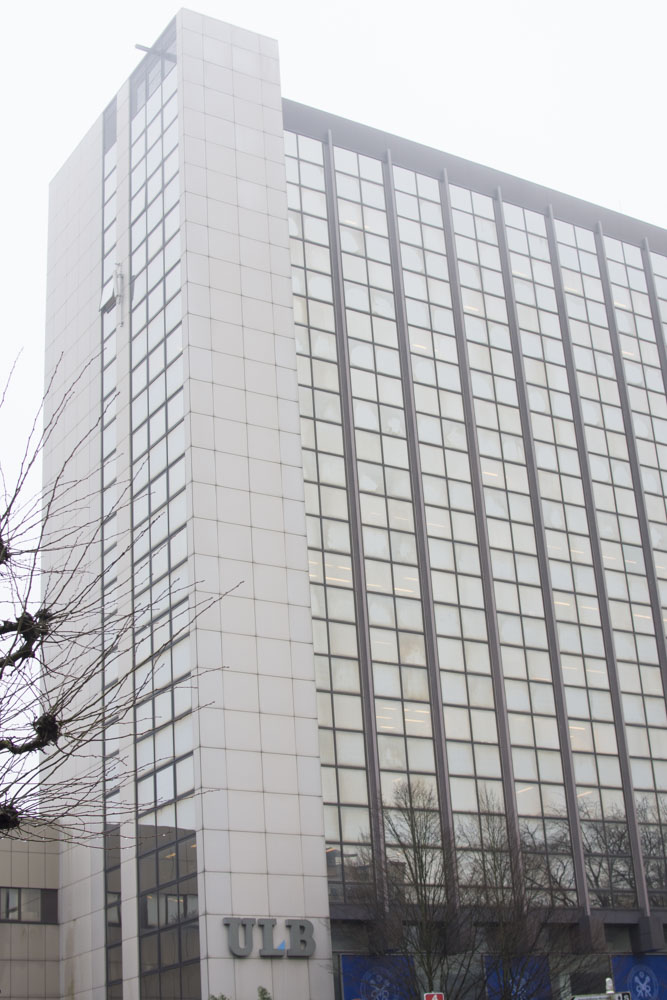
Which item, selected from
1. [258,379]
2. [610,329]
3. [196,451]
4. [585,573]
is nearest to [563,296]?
[610,329]

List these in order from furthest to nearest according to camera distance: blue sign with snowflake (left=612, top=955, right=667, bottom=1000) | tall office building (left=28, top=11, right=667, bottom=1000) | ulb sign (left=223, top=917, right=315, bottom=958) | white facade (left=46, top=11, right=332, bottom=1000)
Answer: blue sign with snowflake (left=612, top=955, right=667, bottom=1000) → tall office building (left=28, top=11, right=667, bottom=1000) → white facade (left=46, top=11, right=332, bottom=1000) → ulb sign (left=223, top=917, right=315, bottom=958)

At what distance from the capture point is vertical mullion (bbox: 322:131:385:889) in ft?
154

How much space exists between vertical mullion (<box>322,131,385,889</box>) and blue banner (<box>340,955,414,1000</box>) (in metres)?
2.60

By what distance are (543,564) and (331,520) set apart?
1105 cm

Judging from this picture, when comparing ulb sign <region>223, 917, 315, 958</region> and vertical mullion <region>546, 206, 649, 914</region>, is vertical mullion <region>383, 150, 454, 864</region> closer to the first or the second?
ulb sign <region>223, 917, 315, 958</region>

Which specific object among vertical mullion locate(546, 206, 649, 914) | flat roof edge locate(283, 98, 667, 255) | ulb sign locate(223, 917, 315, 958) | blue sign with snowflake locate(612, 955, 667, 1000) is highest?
flat roof edge locate(283, 98, 667, 255)

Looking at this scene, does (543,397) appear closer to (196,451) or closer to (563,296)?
(563,296)

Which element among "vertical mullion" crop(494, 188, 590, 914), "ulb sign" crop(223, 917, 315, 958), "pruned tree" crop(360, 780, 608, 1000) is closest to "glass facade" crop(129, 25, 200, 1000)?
"ulb sign" crop(223, 917, 315, 958)

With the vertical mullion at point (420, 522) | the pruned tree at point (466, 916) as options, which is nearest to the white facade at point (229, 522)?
the pruned tree at point (466, 916)

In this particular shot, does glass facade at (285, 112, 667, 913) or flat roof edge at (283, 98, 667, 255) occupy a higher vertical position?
flat roof edge at (283, 98, 667, 255)

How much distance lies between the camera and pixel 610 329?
6656 cm

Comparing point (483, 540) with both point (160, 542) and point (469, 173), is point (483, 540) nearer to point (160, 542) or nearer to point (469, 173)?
point (160, 542)

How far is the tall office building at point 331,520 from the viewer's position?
44.8 meters

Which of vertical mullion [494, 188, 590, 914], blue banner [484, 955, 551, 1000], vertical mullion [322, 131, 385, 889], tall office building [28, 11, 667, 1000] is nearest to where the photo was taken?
blue banner [484, 955, 551, 1000]
